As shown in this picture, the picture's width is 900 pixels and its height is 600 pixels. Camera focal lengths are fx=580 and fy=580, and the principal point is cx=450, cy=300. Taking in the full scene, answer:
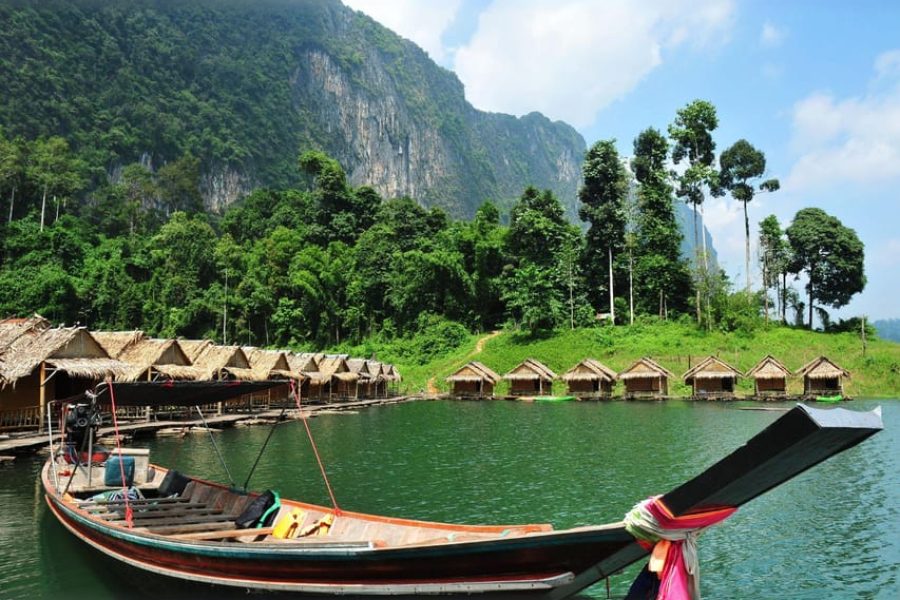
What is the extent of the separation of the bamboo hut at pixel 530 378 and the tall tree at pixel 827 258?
Result: 25.3 m

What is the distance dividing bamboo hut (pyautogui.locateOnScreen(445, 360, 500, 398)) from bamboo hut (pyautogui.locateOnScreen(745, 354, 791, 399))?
1780cm

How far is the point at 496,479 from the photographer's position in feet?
48.5

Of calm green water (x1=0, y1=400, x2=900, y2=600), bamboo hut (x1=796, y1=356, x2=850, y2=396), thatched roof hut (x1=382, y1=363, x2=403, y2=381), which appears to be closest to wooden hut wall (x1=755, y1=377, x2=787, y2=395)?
bamboo hut (x1=796, y1=356, x2=850, y2=396)

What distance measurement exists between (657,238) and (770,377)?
751 inches

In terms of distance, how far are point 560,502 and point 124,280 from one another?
58.2m

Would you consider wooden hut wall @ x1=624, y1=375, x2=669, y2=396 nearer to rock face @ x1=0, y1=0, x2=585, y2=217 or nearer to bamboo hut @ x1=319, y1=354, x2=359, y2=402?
bamboo hut @ x1=319, y1=354, x2=359, y2=402

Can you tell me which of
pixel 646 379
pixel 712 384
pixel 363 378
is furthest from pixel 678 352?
pixel 363 378

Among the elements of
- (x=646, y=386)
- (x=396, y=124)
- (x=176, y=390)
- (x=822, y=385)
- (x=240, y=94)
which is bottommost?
(x=646, y=386)

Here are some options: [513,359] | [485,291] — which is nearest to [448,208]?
[485,291]

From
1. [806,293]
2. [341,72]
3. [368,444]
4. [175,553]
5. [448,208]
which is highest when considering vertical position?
[341,72]

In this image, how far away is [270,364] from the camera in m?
32.7

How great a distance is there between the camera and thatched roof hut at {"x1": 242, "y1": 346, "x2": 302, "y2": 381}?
32.3 metres

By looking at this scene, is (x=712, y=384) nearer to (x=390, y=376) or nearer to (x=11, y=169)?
(x=390, y=376)

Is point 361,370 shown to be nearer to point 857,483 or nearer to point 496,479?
point 496,479
